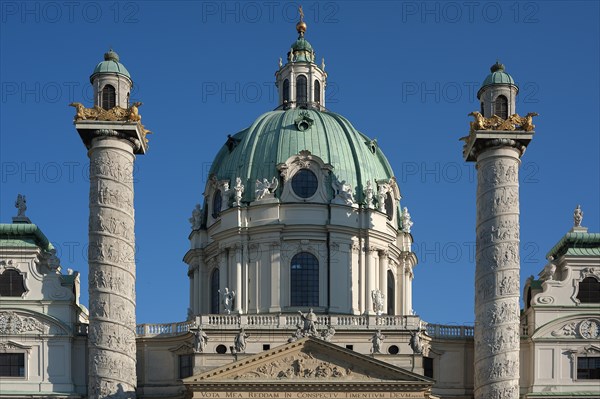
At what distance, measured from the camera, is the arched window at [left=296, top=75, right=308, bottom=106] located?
94688 mm

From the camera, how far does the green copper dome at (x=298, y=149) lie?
8956cm

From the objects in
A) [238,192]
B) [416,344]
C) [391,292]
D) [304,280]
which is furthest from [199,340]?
[391,292]

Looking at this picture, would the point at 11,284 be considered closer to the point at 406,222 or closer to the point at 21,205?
the point at 21,205

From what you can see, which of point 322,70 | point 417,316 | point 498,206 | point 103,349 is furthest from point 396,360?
point 322,70

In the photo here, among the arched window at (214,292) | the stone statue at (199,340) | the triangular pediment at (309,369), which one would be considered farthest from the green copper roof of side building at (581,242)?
the arched window at (214,292)

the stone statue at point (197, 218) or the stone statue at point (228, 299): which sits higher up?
the stone statue at point (197, 218)

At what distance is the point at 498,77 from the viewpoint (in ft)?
261

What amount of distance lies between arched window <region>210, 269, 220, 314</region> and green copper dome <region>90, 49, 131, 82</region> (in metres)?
14.9

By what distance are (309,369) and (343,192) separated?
15460 millimetres

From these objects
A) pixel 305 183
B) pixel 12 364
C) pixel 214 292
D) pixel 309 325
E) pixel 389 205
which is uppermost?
pixel 305 183

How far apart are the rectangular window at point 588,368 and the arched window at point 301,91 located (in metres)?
25.6

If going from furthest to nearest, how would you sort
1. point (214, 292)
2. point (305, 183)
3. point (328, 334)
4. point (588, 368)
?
1. point (214, 292)
2. point (305, 183)
3. point (328, 334)
4. point (588, 368)

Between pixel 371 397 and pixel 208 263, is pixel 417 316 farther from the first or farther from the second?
pixel 208 263

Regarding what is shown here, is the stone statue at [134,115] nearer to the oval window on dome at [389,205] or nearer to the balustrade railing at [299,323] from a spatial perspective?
the balustrade railing at [299,323]
